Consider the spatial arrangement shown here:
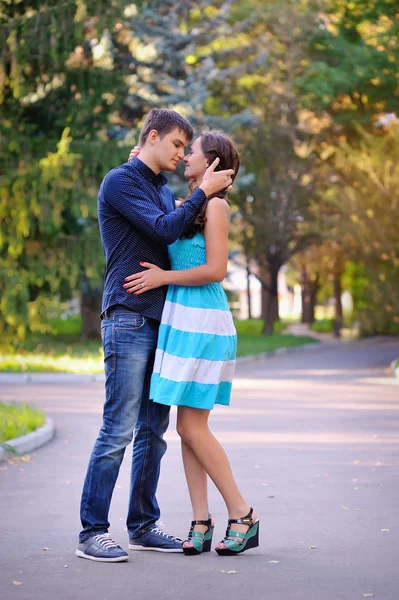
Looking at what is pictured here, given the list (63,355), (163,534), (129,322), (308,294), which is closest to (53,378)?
(63,355)

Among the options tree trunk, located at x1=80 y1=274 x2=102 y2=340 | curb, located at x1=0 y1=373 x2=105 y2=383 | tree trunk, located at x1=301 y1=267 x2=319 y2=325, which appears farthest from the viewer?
tree trunk, located at x1=301 y1=267 x2=319 y2=325

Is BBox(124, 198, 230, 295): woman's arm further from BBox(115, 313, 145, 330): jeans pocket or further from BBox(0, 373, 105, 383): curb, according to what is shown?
BBox(0, 373, 105, 383): curb

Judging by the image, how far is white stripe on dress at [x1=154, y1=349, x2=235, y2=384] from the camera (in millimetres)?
5793

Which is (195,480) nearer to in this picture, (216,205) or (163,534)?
(163,534)

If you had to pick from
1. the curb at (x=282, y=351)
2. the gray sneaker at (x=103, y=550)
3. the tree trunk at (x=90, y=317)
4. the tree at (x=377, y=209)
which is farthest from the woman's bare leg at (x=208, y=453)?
the tree trunk at (x=90, y=317)

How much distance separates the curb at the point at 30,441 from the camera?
34.0 feet

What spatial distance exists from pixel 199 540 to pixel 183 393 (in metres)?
0.79

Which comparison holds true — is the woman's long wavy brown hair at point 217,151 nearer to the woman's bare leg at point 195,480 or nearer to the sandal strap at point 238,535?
the woman's bare leg at point 195,480

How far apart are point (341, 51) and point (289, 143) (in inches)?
265

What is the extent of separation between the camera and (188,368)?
228 inches

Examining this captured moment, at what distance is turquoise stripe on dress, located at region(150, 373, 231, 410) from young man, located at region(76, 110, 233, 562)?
116mm

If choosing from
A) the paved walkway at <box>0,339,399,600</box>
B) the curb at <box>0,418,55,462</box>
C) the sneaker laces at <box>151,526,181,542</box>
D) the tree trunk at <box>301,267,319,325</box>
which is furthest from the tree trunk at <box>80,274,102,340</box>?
the sneaker laces at <box>151,526,181,542</box>

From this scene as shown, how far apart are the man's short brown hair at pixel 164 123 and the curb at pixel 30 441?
4.87 meters

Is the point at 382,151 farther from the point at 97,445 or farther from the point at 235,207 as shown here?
the point at 97,445
